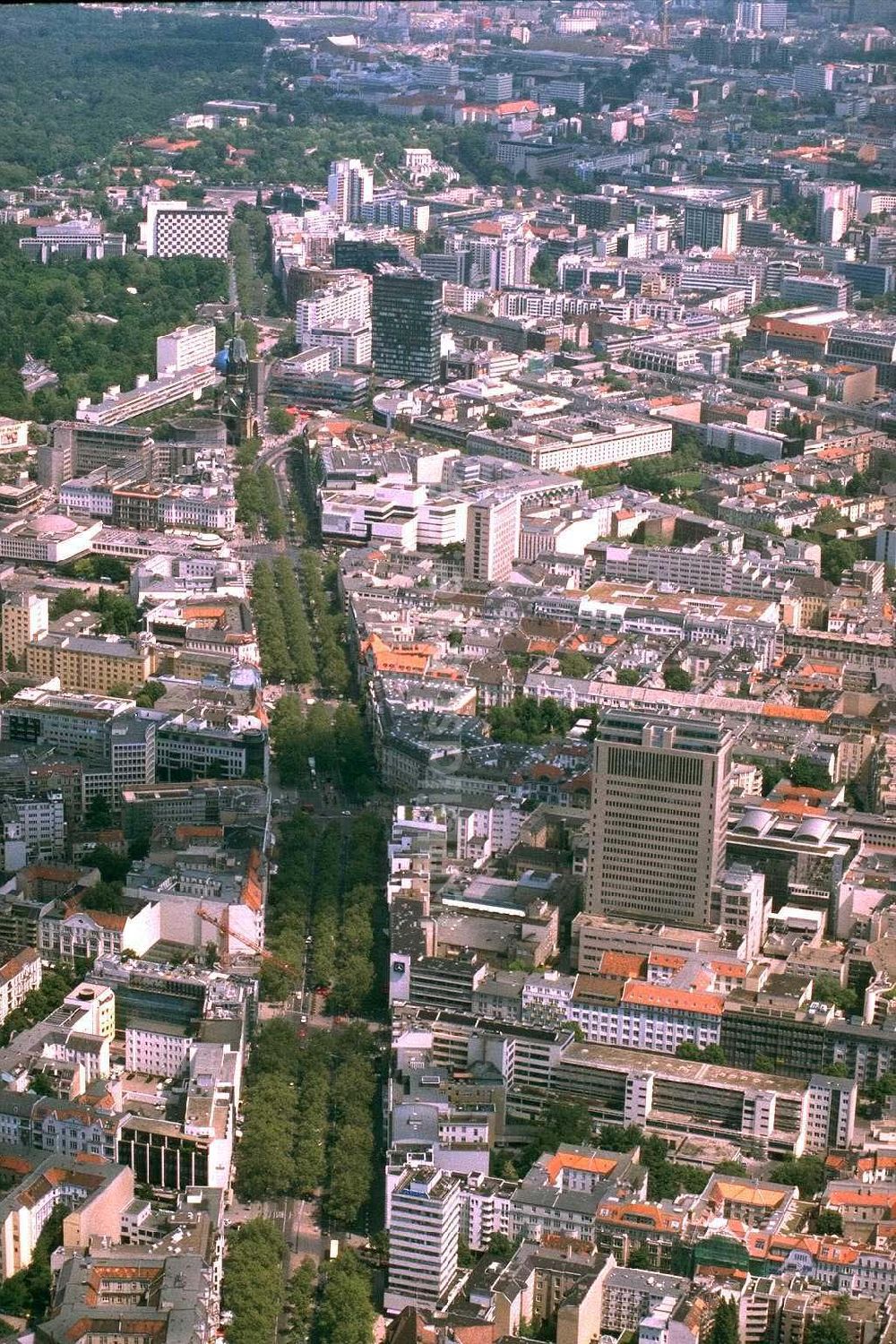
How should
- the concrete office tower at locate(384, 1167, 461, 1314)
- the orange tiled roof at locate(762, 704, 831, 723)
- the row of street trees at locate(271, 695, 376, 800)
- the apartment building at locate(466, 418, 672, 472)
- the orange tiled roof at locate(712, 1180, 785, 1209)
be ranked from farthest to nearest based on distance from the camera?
the apartment building at locate(466, 418, 672, 472), the orange tiled roof at locate(762, 704, 831, 723), the row of street trees at locate(271, 695, 376, 800), the orange tiled roof at locate(712, 1180, 785, 1209), the concrete office tower at locate(384, 1167, 461, 1314)

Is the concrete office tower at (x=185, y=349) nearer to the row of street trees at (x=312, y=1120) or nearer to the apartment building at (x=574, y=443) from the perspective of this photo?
the apartment building at (x=574, y=443)

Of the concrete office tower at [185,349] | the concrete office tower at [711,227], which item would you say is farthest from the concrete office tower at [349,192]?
the concrete office tower at [185,349]

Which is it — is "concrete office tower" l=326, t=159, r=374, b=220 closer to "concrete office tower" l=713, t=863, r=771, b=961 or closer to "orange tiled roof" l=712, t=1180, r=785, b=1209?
"concrete office tower" l=713, t=863, r=771, b=961

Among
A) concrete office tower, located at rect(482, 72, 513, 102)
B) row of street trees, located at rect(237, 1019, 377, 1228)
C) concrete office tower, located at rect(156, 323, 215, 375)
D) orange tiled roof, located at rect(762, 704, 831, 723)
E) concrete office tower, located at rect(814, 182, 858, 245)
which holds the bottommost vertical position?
row of street trees, located at rect(237, 1019, 377, 1228)

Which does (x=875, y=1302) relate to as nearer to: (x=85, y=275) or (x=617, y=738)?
(x=617, y=738)

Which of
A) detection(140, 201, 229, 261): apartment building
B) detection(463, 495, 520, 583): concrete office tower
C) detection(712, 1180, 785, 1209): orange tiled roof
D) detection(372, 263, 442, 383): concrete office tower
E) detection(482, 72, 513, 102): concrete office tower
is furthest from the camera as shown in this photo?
detection(482, 72, 513, 102): concrete office tower

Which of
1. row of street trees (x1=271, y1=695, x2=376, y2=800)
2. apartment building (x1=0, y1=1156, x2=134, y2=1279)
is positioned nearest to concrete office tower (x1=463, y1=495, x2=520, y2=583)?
row of street trees (x1=271, y1=695, x2=376, y2=800)

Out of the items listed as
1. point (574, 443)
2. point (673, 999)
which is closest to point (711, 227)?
point (574, 443)
